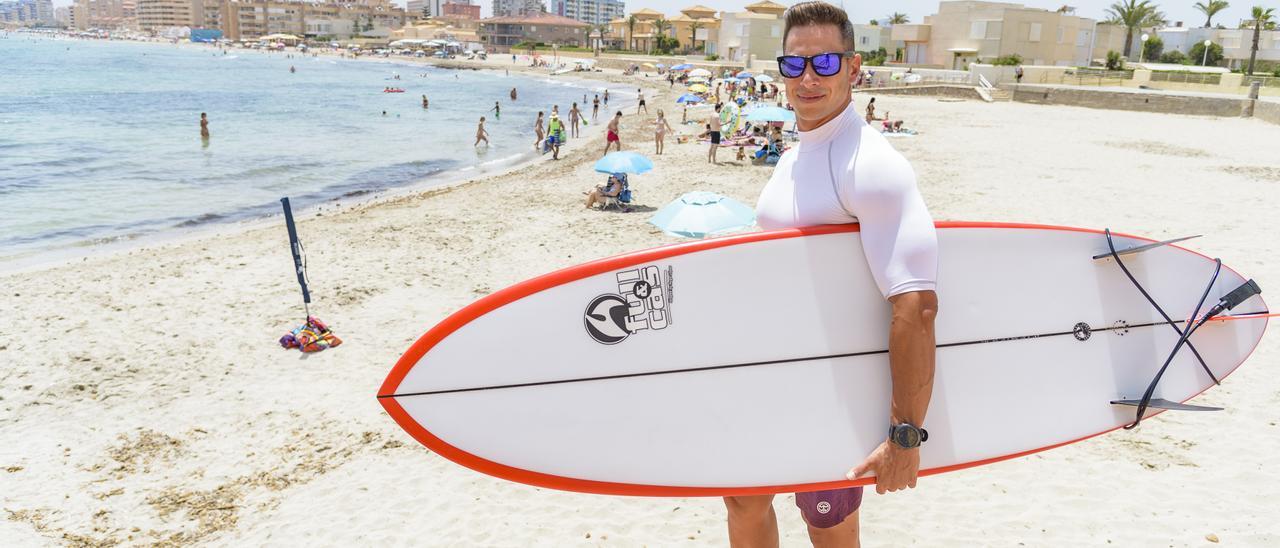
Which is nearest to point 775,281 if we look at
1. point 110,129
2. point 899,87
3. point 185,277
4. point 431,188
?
point 185,277

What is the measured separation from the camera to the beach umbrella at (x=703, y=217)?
8.74 m

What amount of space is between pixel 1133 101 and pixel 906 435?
1436 inches

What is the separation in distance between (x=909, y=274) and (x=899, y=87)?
149ft

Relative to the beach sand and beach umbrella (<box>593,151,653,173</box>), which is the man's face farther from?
beach umbrella (<box>593,151,653,173</box>)

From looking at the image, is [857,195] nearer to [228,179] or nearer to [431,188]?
[431,188]

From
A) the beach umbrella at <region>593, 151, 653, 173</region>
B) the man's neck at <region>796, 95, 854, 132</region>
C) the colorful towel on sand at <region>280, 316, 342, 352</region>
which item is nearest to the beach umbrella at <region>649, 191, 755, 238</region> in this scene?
the colorful towel on sand at <region>280, 316, 342, 352</region>

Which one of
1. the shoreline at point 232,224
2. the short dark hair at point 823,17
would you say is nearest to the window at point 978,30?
the shoreline at point 232,224

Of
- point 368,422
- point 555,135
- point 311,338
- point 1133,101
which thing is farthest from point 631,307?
point 1133,101

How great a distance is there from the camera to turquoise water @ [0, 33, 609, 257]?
16000 millimetres

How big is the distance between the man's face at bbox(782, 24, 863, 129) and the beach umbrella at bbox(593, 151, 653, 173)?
1158cm

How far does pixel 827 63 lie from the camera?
6.35 feet

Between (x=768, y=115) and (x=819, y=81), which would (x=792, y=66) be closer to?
(x=819, y=81)

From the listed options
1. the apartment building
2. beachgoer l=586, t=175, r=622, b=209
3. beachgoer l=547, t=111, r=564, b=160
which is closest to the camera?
beachgoer l=586, t=175, r=622, b=209

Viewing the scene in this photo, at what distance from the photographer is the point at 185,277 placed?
1027 centimetres
